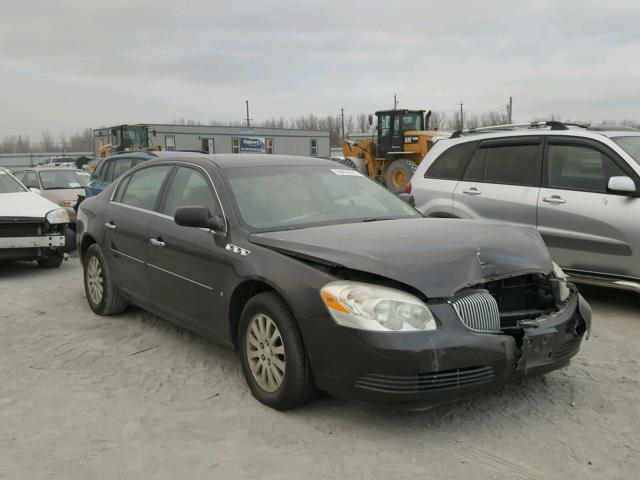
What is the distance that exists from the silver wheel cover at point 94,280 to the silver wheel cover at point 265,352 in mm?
2571

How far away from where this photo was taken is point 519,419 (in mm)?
3545

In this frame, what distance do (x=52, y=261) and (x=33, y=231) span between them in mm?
682

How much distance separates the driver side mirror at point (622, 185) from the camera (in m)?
5.62

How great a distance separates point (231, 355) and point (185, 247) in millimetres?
939

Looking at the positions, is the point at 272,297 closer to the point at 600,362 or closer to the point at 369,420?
the point at 369,420

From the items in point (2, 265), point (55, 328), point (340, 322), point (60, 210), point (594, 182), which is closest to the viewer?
point (340, 322)

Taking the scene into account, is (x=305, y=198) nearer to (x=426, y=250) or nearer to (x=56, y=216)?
(x=426, y=250)

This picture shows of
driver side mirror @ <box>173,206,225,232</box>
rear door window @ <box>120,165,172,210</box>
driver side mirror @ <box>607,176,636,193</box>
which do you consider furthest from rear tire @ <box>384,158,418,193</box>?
driver side mirror @ <box>173,206,225,232</box>

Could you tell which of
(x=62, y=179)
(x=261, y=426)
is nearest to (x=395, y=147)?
A: (x=62, y=179)

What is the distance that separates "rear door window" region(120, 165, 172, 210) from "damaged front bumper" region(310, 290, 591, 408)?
244cm

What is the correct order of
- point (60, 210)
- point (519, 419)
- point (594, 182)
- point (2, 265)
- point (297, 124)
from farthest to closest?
point (297, 124)
point (2, 265)
point (60, 210)
point (594, 182)
point (519, 419)

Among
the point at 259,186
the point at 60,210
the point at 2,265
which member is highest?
the point at 259,186

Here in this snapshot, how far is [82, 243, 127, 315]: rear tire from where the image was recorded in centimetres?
572

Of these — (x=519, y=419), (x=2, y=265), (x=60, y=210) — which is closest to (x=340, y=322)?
(x=519, y=419)
